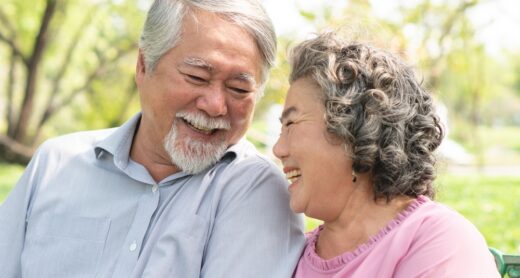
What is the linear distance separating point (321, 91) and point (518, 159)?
3270 cm

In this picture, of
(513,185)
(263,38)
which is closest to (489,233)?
(263,38)

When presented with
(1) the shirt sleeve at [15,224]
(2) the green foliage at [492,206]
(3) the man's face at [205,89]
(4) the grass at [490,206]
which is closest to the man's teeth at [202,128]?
(3) the man's face at [205,89]

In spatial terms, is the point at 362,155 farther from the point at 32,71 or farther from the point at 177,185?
the point at 32,71

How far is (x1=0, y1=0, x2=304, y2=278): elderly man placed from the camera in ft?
7.41

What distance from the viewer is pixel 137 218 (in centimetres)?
242

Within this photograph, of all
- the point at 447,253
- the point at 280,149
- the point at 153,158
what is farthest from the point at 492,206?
the point at 447,253

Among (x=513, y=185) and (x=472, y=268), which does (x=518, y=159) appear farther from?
(x=472, y=268)

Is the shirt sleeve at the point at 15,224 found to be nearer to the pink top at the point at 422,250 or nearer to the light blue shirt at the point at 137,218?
the light blue shirt at the point at 137,218

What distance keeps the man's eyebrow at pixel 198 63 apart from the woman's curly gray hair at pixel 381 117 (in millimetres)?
424

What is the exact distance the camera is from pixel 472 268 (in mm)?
1843

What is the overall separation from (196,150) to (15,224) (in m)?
0.75

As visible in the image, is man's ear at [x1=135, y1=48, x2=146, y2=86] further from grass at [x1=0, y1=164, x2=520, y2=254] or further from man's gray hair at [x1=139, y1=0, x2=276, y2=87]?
grass at [x1=0, y1=164, x2=520, y2=254]

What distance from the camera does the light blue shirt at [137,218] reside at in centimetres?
223

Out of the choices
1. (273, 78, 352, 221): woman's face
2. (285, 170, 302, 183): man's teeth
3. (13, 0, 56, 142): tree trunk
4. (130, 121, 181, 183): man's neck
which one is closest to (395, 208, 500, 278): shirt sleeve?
(273, 78, 352, 221): woman's face
